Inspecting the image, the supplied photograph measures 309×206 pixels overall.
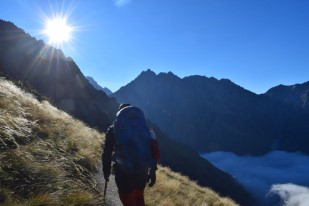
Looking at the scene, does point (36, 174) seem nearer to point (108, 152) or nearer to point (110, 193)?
point (108, 152)

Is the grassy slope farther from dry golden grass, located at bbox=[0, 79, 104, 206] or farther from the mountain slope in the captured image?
the mountain slope

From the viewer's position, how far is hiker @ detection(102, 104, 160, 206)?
689 centimetres

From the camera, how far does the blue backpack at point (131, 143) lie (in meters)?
6.90

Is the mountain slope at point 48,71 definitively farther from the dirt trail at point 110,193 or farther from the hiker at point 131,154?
the hiker at point 131,154

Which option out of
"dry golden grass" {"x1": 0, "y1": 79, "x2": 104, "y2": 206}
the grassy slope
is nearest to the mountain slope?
the grassy slope

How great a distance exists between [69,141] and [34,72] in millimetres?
60033

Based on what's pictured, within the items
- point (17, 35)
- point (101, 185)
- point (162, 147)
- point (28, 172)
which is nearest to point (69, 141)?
point (101, 185)

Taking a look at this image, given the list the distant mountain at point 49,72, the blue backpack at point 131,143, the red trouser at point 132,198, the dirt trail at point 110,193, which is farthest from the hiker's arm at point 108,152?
the distant mountain at point 49,72

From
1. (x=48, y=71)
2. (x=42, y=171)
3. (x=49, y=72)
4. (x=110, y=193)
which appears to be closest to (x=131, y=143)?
(x=42, y=171)

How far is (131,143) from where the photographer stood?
6.94 metres

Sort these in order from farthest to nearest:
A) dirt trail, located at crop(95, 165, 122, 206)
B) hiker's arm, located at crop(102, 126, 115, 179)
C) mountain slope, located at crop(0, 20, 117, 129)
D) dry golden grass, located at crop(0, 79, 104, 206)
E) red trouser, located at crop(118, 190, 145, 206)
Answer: mountain slope, located at crop(0, 20, 117, 129)
dirt trail, located at crop(95, 165, 122, 206)
hiker's arm, located at crop(102, 126, 115, 179)
red trouser, located at crop(118, 190, 145, 206)
dry golden grass, located at crop(0, 79, 104, 206)

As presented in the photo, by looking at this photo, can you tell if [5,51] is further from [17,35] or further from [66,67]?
[66,67]

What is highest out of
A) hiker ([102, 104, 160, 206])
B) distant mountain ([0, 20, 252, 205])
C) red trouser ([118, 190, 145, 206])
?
distant mountain ([0, 20, 252, 205])

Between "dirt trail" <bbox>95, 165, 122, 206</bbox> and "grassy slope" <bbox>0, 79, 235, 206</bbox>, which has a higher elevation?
"grassy slope" <bbox>0, 79, 235, 206</bbox>
